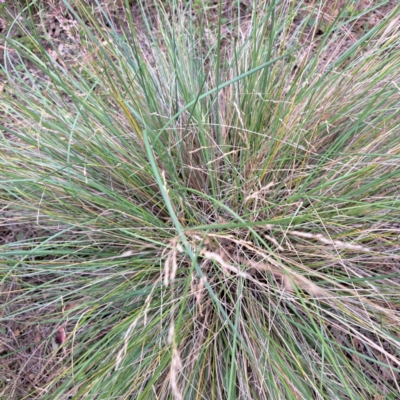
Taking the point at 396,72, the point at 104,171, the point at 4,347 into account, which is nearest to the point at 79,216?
the point at 104,171

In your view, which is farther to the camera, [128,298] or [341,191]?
[128,298]

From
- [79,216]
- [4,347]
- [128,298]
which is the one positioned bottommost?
[4,347]

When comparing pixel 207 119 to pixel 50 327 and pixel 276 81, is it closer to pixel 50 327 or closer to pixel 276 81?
pixel 276 81

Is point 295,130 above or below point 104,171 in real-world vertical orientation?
above

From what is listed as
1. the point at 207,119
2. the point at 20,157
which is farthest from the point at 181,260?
the point at 20,157

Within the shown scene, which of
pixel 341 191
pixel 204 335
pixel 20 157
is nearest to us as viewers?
pixel 341 191

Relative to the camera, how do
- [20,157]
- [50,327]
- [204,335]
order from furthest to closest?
[50,327], [20,157], [204,335]

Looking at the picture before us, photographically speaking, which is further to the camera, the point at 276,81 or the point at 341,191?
the point at 276,81

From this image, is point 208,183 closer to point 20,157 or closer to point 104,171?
point 104,171

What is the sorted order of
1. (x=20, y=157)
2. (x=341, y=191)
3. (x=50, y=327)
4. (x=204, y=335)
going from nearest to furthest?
(x=341, y=191) → (x=204, y=335) → (x=20, y=157) → (x=50, y=327)
